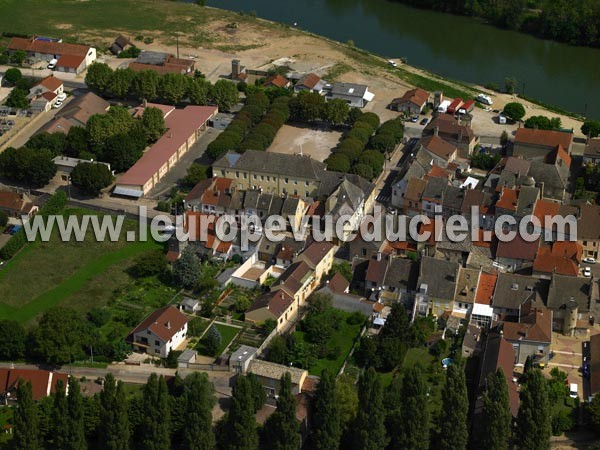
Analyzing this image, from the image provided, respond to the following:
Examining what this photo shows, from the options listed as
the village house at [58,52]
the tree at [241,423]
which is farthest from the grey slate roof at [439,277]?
the village house at [58,52]

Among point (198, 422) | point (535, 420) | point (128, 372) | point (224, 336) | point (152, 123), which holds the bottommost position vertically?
point (128, 372)

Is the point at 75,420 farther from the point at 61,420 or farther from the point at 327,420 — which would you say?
the point at 327,420

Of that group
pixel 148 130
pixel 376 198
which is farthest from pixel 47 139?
pixel 376 198

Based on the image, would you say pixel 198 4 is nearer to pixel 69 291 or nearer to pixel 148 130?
pixel 148 130

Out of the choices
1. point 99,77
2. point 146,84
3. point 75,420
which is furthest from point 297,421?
point 99,77

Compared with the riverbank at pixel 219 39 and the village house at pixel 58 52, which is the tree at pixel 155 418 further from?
the village house at pixel 58 52

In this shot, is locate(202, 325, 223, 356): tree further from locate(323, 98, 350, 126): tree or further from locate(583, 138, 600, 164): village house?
locate(583, 138, 600, 164): village house
